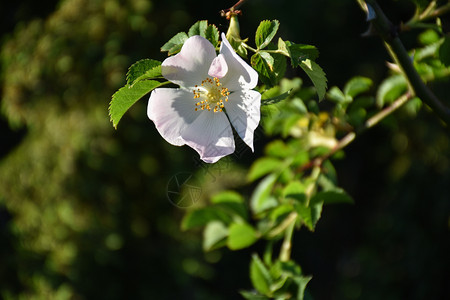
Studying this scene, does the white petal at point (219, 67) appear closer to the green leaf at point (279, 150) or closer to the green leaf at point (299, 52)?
the green leaf at point (299, 52)

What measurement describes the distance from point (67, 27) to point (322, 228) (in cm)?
166

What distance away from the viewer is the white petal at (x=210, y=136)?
1.17ft

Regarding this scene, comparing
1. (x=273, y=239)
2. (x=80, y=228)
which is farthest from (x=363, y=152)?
(x=273, y=239)

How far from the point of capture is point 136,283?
177 centimetres

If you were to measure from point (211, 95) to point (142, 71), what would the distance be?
75 millimetres

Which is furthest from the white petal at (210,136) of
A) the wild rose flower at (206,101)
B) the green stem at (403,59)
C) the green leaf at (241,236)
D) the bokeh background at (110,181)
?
the bokeh background at (110,181)

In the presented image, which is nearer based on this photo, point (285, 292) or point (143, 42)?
point (285, 292)

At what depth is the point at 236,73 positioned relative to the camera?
358 mm

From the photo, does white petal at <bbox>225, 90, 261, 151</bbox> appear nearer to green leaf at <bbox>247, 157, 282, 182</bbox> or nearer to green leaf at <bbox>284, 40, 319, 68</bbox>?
green leaf at <bbox>284, 40, 319, 68</bbox>

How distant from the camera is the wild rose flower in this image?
1.12 ft

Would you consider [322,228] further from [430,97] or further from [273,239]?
[430,97]

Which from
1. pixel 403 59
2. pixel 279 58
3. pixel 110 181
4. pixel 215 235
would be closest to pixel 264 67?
pixel 279 58

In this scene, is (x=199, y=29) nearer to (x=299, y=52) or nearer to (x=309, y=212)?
(x=299, y=52)

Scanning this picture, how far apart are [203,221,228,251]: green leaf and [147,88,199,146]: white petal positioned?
306mm
